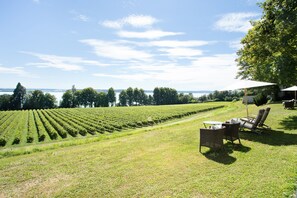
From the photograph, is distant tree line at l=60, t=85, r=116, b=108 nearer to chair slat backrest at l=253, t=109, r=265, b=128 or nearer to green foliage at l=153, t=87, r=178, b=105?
green foliage at l=153, t=87, r=178, b=105

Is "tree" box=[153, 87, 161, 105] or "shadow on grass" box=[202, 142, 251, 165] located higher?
"tree" box=[153, 87, 161, 105]

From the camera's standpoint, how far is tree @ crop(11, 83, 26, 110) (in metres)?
88.9

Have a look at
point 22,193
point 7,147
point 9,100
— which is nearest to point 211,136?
point 22,193

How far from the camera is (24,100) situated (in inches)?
3671

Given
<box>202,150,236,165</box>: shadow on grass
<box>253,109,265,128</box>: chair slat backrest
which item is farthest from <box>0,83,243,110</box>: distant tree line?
<box>202,150,236,165</box>: shadow on grass

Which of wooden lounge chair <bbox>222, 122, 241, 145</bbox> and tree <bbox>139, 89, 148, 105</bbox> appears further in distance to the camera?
tree <bbox>139, 89, 148, 105</bbox>

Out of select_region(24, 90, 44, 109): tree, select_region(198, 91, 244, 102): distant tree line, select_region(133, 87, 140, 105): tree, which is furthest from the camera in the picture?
select_region(133, 87, 140, 105): tree

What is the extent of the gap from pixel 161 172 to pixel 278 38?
967 centimetres

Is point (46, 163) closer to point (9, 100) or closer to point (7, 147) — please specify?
point (7, 147)

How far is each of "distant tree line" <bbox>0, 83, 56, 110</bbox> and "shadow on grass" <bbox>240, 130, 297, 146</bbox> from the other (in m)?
99.0

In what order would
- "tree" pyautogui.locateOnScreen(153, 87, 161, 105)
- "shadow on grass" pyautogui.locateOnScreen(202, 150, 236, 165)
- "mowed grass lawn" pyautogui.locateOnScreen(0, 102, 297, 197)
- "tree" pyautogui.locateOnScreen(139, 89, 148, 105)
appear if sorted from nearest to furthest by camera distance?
"mowed grass lawn" pyautogui.locateOnScreen(0, 102, 297, 197) → "shadow on grass" pyautogui.locateOnScreen(202, 150, 236, 165) → "tree" pyautogui.locateOnScreen(139, 89, 148, 105) → "tree" pyautogui.locateOnScreen(153, 87, 161, 105)

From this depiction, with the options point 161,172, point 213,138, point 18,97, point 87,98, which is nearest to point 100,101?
point 87,98

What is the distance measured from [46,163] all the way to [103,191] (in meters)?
2.97

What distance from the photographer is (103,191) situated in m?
4.21
